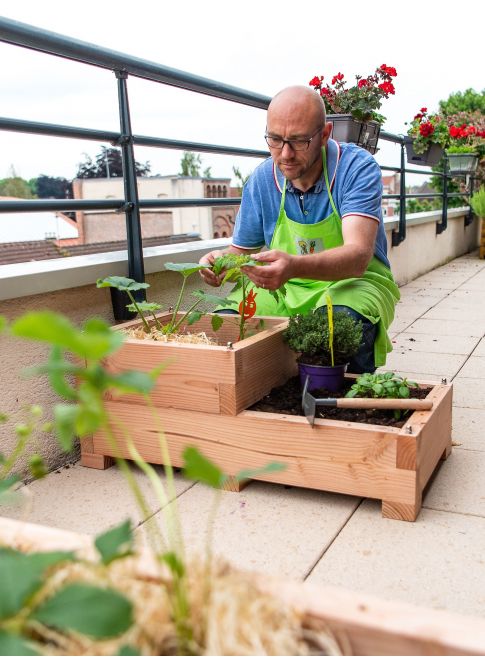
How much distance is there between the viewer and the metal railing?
6.54 ft

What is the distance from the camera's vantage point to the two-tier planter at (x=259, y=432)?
172 cm

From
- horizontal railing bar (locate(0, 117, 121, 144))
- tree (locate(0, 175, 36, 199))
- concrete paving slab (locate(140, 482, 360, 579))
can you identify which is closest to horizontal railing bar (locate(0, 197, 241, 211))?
horizontal railing bar (locate(0, 117, 121, 144))

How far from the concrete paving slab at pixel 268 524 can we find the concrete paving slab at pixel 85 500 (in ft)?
0.36

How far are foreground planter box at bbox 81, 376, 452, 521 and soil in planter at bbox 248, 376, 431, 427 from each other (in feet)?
0.25

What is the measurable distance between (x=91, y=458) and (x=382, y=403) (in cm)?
93

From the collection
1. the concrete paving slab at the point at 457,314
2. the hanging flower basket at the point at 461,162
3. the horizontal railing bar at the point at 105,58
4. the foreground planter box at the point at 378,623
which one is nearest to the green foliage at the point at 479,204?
the hanging flower basket at the point at 461,162

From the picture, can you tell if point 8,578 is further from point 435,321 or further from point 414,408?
point 435,321

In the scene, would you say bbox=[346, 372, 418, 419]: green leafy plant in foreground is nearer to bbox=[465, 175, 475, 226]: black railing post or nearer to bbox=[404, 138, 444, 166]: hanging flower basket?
bbox=[404, 138, 444, 166]: hanging flower basket

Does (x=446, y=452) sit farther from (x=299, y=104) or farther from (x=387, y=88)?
(x=387, y=88)

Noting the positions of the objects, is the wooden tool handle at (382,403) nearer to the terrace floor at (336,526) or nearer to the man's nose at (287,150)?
the terrace floor at (336,526)

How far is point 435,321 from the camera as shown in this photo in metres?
4.32

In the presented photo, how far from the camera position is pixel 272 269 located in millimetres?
1965

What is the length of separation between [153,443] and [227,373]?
0.33 meters
